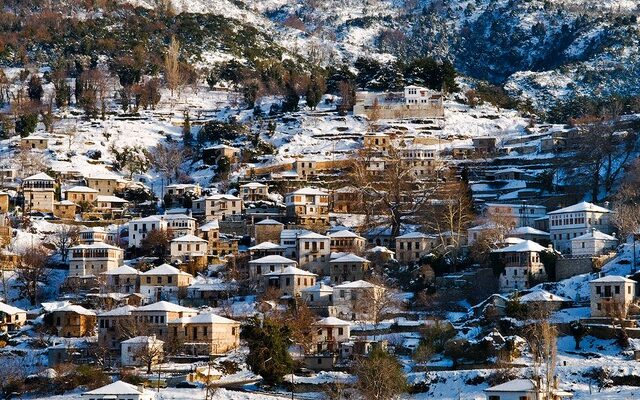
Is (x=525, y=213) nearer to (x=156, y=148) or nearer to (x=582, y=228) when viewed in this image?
(x=582, y=228)

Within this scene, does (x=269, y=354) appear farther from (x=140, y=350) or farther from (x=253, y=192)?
(x=253, y=192)

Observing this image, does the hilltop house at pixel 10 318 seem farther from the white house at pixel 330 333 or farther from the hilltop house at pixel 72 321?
the white house at pixel 330 333

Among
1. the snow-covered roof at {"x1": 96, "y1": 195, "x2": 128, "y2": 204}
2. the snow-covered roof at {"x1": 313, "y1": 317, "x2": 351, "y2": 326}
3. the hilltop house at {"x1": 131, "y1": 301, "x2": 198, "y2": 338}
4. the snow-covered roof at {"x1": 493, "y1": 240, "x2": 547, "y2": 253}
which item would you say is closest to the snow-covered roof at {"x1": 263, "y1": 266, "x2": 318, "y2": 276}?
A: the hilltop house at {"x1": 131, "y1": 301, "x2": 198, "y2": 338}

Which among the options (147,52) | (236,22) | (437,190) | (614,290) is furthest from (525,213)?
(236,22)

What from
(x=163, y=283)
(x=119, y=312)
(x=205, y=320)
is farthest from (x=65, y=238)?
(x=205, y=320)

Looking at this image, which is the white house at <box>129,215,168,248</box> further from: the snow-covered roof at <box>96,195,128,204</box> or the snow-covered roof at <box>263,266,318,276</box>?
the snow-covered roof at <box>263,266,318,276</box>

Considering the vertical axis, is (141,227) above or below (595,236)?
above

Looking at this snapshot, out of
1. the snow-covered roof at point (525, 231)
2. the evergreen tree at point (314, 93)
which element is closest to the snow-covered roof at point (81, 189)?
the evergreen tree at point (314, 93)
